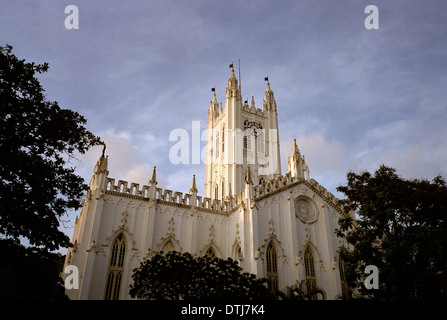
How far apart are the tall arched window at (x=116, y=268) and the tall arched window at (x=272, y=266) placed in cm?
1143

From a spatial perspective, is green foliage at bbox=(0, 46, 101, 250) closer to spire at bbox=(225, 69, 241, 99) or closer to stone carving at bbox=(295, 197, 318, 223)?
stone carving at bbox=(295, 197, 318, 223)

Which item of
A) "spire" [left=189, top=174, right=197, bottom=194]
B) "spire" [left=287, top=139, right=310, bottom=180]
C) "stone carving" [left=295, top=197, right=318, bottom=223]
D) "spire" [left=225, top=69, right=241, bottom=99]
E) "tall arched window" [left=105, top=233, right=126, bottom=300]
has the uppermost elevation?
"spire" [left=225, top=69, right=241, bottom=99]

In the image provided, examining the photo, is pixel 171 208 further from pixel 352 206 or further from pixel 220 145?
pixel 220 145

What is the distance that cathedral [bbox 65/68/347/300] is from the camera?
26.0 metres

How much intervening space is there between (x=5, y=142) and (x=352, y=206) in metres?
19.5

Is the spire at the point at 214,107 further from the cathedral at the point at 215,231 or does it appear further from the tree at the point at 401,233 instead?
the tree at the point at 401,233

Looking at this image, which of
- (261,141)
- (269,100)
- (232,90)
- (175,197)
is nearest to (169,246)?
(175,197)

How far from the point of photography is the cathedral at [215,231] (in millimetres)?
26047

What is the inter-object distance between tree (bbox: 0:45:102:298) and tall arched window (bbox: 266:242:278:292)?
17166 mm

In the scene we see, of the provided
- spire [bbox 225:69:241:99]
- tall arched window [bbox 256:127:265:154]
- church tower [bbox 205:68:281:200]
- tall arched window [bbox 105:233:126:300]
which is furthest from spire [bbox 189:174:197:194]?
spire [bbox 225:69:241:99]

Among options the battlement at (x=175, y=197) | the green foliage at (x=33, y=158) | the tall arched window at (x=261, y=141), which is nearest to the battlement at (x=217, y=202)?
the battlement at (x=175, y=197)

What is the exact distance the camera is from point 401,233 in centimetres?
1983

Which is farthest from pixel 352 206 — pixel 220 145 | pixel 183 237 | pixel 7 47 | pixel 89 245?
pixel 220 145

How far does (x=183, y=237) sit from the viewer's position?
29641 mm
